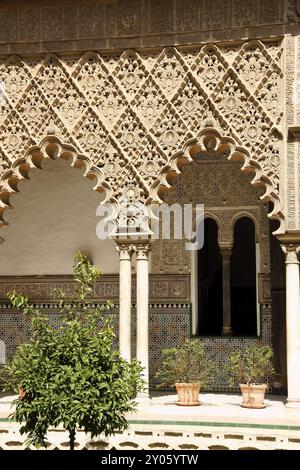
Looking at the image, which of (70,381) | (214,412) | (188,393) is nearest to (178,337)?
(188,393)

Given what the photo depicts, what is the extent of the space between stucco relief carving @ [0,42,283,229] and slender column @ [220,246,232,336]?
2132mm

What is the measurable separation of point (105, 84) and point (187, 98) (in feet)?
3.41

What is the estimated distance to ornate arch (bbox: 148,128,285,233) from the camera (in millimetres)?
8625

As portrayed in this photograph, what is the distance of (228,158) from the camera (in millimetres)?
8883

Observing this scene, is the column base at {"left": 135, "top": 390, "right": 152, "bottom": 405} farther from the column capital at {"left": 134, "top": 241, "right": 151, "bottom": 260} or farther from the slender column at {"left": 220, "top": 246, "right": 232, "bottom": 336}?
the slender column at {"left": 220, "top": 246, "right": 232, "bottom": 336}

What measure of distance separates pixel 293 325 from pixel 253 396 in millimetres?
1069

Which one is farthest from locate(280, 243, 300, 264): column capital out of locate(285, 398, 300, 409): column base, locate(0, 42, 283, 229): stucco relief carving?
locate(285, 398, 300, 409): column base

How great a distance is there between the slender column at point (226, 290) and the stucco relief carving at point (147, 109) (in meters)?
2.13

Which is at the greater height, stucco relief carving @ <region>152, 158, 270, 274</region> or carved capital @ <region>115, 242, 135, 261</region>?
stucco relief carving @ <region>152, 158, 270, 274</region>

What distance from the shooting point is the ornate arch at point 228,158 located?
8.62 meters

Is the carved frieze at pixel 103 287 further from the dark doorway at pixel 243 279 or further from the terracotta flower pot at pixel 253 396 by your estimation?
the terracotta flower pot at pixel 253 396

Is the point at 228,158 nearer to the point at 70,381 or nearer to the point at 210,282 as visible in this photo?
the point at 210,282

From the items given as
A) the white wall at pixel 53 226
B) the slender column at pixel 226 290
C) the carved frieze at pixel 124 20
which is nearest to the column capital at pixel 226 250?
the slender column at pixel 226 290
